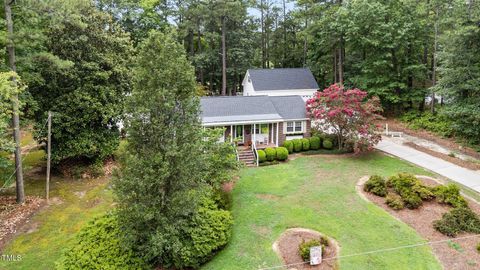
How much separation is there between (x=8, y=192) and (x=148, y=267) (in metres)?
10.9

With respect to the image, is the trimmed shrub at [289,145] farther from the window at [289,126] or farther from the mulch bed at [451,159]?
the mulch bed at [451,159]

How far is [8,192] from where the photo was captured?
16672 millimetres

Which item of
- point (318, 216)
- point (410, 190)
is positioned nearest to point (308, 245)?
point (318, 216)

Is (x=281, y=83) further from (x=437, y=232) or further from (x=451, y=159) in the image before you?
(x=437, y=232)

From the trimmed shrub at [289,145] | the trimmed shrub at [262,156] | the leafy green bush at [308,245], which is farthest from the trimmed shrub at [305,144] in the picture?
the leafy green bush at [308,245]

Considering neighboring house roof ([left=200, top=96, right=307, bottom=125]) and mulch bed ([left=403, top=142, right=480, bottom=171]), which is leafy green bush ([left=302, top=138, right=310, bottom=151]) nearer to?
neighboring house roof ([left=200, top=96, right=307, bottom=125])

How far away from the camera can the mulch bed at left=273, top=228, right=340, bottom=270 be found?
1053 centimetres

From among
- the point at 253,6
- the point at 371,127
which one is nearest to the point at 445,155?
the point at 371,127

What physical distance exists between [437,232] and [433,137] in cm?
1379

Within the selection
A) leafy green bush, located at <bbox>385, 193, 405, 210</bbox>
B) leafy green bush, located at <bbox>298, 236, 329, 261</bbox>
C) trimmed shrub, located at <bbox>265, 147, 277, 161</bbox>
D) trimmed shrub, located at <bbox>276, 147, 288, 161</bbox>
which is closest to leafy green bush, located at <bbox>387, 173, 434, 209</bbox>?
leafy green bush, located at <bbox>385, 193, 405, 210</bbox>

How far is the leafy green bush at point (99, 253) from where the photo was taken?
10242mm

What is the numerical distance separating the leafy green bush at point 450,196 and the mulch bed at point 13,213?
17.8 m

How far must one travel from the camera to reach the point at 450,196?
14078 millimetres

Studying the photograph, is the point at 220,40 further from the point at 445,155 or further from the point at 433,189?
the point at 433,189
